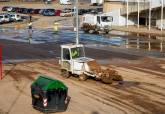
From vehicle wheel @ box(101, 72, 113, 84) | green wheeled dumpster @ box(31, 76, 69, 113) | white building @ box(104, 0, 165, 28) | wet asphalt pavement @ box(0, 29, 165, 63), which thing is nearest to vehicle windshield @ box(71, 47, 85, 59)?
vehicle wheel @ box(101, 72, 113, 84)

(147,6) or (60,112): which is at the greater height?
(147,6)

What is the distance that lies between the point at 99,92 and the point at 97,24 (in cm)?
4183

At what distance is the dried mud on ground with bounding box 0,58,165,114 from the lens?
20.6m

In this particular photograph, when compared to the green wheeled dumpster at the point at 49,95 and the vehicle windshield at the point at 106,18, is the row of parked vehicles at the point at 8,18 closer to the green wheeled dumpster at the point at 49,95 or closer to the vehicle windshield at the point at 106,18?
the vehicle windshield at the point at 106,18

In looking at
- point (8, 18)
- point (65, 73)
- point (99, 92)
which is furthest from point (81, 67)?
point (8, 18)

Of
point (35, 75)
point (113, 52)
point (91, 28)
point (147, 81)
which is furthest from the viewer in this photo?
point (91, 28)

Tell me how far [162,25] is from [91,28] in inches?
367

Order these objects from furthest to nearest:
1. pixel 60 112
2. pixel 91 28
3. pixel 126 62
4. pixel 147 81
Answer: pixel 91 28
pixel 126 62
pixel 147 81
pixel 60 112

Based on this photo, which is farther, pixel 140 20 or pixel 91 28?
pixel 140 20

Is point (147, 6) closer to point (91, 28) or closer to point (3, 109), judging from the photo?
point (91, 28)

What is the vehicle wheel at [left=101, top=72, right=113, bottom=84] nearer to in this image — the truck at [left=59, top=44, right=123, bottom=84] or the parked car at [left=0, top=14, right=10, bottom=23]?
the truck at [left=59, top=44, right=123, bottom=84]

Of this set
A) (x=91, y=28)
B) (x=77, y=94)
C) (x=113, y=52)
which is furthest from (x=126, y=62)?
(x=91, y=28)

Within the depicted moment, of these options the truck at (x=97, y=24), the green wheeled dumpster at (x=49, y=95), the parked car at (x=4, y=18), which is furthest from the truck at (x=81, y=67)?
the parked car at (x=4, y=18)

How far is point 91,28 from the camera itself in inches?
2517
